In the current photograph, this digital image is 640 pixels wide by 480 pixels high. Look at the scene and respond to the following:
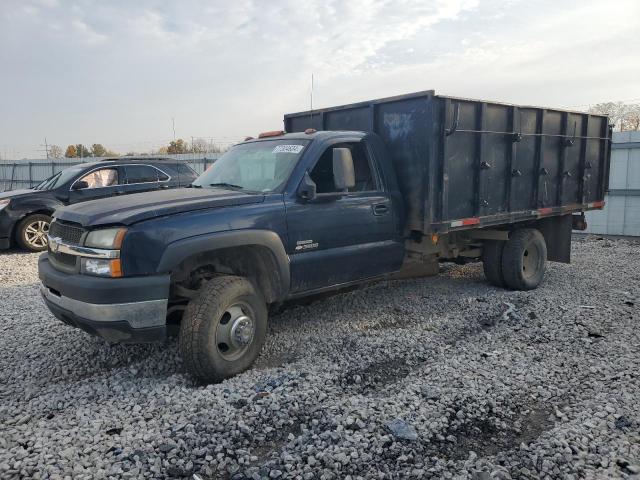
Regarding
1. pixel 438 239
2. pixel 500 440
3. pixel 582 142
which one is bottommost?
pixel 500 440

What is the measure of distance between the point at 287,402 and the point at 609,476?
198 centimetres

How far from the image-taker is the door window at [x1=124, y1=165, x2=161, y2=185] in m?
10.0

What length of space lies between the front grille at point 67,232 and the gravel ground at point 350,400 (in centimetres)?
113

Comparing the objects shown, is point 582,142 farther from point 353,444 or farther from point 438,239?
point 353,444

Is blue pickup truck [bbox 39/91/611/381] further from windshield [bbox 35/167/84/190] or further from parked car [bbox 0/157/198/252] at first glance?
windshield [bbox 35/167/84/190]

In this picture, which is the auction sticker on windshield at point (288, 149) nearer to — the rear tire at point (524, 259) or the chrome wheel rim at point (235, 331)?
the chrome wheel rim at point (235, 331)

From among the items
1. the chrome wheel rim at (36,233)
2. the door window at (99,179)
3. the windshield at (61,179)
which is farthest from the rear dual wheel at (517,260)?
the chrome wheel rim at (36,233)

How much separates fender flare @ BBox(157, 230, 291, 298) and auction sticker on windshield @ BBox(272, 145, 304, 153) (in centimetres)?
96

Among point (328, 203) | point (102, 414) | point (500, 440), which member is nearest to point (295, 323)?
point (328, 203)

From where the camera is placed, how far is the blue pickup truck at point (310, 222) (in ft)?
11.7

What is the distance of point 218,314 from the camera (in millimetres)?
3783

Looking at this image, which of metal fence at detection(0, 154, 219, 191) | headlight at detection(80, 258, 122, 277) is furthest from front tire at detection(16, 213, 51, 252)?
metal fence at detection(0, 154, 219, 191)

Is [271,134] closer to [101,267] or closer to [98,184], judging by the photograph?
[101,267]

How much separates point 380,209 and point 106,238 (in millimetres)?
2648
